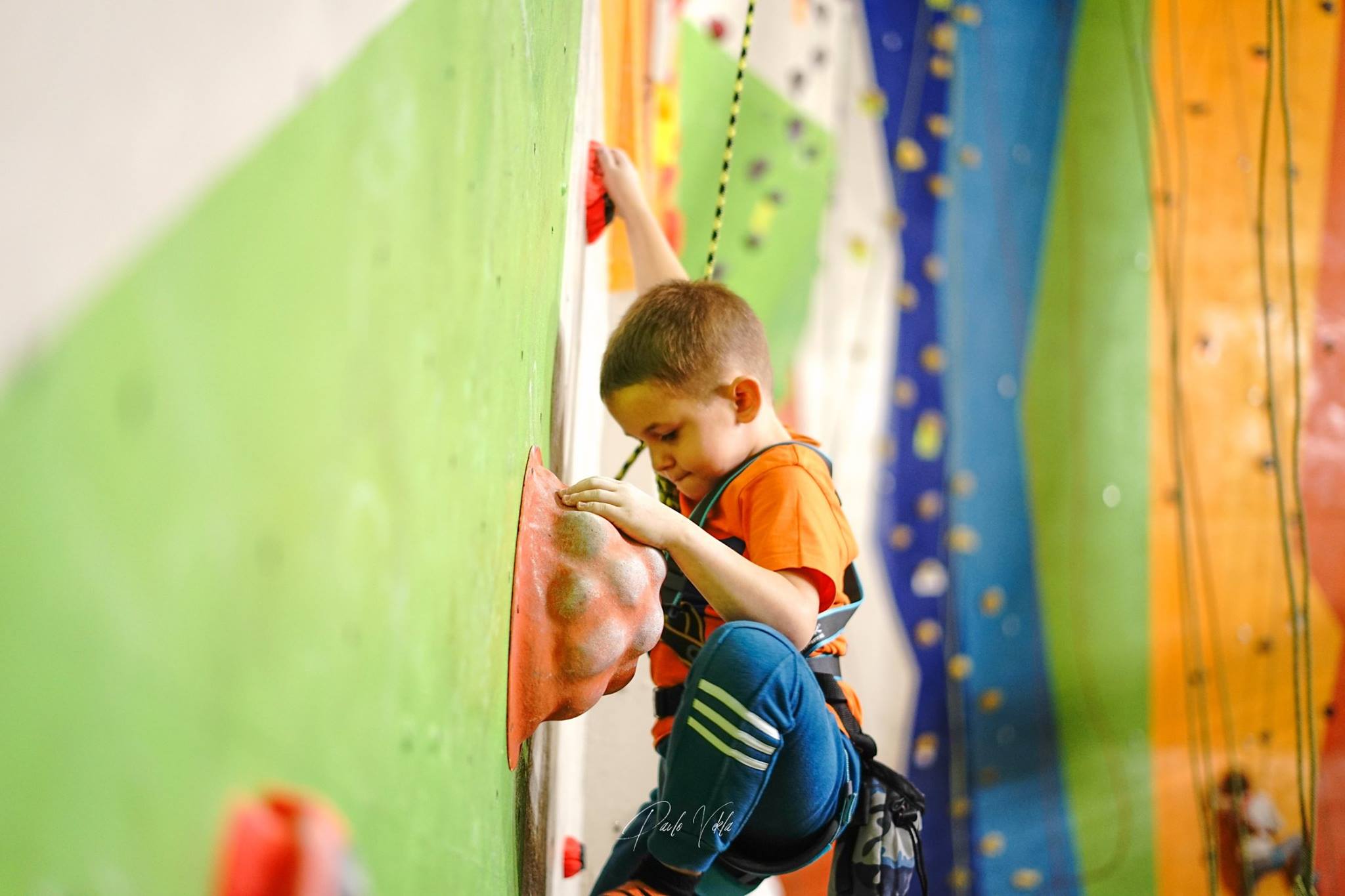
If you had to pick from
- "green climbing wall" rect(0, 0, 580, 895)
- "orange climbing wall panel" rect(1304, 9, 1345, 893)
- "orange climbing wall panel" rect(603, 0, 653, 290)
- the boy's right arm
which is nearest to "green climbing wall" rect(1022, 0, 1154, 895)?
"orange climbing wall panel" rect(1304, 9, 1345, 893)

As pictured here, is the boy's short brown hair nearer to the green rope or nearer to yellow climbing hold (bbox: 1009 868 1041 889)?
the green rope

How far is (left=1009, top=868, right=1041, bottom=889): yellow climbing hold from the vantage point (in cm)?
211

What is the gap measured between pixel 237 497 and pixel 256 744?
64 millimetres

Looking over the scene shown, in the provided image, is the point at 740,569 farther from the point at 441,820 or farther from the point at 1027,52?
the point at 1027,52

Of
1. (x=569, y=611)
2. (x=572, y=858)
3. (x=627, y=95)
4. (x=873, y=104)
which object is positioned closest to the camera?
(x=569, y=611)

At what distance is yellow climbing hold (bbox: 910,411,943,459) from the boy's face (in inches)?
46.1

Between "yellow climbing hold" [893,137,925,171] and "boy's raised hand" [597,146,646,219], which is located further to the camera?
"yellow climbing hold" [893,137,925,171]

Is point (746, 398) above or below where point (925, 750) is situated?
above

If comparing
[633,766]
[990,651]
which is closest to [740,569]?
[633,766]

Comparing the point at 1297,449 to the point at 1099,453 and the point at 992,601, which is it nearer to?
the point at 1099,453

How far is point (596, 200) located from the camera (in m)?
1.28

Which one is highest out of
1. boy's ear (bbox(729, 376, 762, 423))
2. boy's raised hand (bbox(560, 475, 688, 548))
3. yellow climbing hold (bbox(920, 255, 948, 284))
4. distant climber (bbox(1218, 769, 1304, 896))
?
yellow climbing hold (bbox(920, 255, 948, 284))

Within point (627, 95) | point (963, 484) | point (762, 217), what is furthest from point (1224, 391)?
point (627, 95)

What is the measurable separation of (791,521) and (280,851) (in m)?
0.69
